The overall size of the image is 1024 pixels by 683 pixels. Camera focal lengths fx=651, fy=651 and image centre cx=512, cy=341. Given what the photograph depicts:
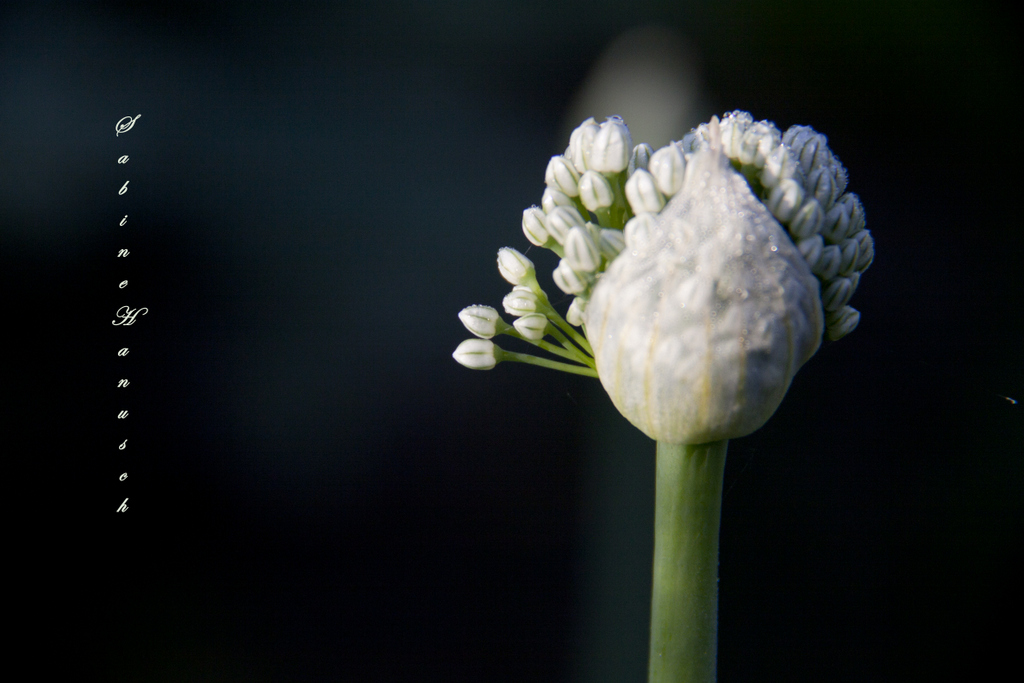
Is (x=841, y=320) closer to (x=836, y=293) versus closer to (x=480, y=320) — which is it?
(x=836, y=293)

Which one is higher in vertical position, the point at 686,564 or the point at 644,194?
the point at 644,194

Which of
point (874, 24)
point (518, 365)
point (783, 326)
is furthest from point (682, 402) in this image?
point (874, 24)

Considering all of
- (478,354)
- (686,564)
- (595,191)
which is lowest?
(686,564)

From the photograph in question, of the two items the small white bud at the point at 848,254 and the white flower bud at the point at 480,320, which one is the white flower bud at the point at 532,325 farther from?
the small white bud at the point at 848,254

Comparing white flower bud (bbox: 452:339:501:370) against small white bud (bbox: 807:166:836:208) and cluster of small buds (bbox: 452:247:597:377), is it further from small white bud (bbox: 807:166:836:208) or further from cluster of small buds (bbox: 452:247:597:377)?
small white bud (bbox: 807:166:836:208)

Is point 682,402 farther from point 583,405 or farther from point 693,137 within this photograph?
point 583,405

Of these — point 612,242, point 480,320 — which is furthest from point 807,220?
point 480,320

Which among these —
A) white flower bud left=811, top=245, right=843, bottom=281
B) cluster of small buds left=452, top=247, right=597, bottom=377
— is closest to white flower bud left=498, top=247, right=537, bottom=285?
cluster of small buds left=452, top=247, right=597, bottom=377

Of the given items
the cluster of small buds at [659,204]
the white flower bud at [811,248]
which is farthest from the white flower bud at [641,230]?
the white flower bud at [811,248]
